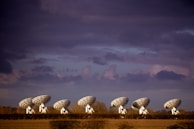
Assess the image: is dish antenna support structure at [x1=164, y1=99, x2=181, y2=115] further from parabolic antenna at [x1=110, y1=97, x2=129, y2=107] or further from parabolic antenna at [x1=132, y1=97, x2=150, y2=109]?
parabolic antenna at [x1=110, y1=97, x2=129, y2=107]

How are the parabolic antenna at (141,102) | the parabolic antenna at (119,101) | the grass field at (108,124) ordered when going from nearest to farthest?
→ 1. the grass field at (108,124)
2. the parabolic antenna at (141,102)
3. the parabolic antenna at (119,101)

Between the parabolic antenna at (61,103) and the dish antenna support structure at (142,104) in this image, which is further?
the dish antenna support structure at (142,104)

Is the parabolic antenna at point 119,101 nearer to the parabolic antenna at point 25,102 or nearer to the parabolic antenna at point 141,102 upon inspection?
the parabolic antenna at point 141,102

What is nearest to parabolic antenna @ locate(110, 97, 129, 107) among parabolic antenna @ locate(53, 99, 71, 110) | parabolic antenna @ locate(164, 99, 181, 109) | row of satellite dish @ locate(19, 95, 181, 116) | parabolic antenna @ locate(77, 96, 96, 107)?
row of satellite dish @ locate(19, 95, 181, 116)

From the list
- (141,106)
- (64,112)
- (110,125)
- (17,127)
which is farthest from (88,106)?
(17,127)

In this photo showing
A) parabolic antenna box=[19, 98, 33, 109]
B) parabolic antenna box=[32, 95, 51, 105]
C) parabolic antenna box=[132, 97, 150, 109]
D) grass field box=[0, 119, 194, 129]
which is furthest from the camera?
parabolic antenna box=[132, 97, 150, 109]

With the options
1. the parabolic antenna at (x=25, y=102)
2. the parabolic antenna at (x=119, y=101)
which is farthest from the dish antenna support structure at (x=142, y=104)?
the parabolic antenna at (x=25, y=102)

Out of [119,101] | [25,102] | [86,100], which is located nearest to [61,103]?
[86,100]

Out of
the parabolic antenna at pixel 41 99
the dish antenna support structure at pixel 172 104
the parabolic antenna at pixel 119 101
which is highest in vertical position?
the parabolic antenna at pixel 41 99

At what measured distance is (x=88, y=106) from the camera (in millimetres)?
58531

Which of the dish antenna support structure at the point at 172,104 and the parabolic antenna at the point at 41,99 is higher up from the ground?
the parabolic antenna at the point at 41,99

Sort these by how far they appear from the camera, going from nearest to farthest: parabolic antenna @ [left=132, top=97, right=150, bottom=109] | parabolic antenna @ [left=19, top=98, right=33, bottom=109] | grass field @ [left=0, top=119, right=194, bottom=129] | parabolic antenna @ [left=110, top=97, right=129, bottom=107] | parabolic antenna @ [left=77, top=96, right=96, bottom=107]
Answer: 1. grass field @ [left=0, top=119, right=194, bottom=129]
2. parabolic antenna @ [left=77, top=96, right=96, bottom=107]
3. parabolic antenna @ [left=19, top=98, right=33, bottom=109]
4. parabolic antenna @ [left=132, top=97, right=150, bottom=109]
5. parabolic antenna @ [left=110, top=97, right=129, bottom=107]

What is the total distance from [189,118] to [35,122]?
21.1 m

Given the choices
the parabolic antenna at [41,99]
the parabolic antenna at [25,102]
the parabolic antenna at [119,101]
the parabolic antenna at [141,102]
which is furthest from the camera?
A: the parabolic antenna at [119,101]
